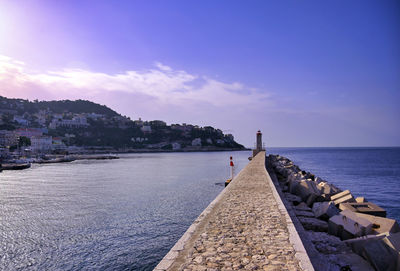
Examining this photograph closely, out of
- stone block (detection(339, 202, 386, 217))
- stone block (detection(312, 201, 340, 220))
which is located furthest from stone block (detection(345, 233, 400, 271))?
stone block (detection(339, 202, 386, 217))

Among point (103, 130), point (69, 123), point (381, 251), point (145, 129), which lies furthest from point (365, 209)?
point (69, 123)

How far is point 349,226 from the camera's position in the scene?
6926 millimetres

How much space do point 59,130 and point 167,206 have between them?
136 m

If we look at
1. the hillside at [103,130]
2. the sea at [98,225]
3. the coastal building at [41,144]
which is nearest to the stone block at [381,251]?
the sea at [98,225]

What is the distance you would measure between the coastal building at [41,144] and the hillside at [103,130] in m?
A: 24.3

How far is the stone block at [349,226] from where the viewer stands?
6.71 meters

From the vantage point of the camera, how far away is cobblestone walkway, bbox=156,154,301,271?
12.7 ft

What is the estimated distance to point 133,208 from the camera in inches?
534

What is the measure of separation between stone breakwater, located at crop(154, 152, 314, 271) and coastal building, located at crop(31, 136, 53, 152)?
96.2 meters

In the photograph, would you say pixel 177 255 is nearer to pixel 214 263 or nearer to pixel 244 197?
pixel 214 263

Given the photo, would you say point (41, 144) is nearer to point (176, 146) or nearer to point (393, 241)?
point (176, 146)

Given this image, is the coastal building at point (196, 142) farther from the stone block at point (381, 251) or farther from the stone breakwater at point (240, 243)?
the stone block at point (381, 251)

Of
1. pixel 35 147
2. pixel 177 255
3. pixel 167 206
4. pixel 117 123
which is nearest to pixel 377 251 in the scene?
pixel 177 255

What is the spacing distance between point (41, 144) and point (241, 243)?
100 meters
